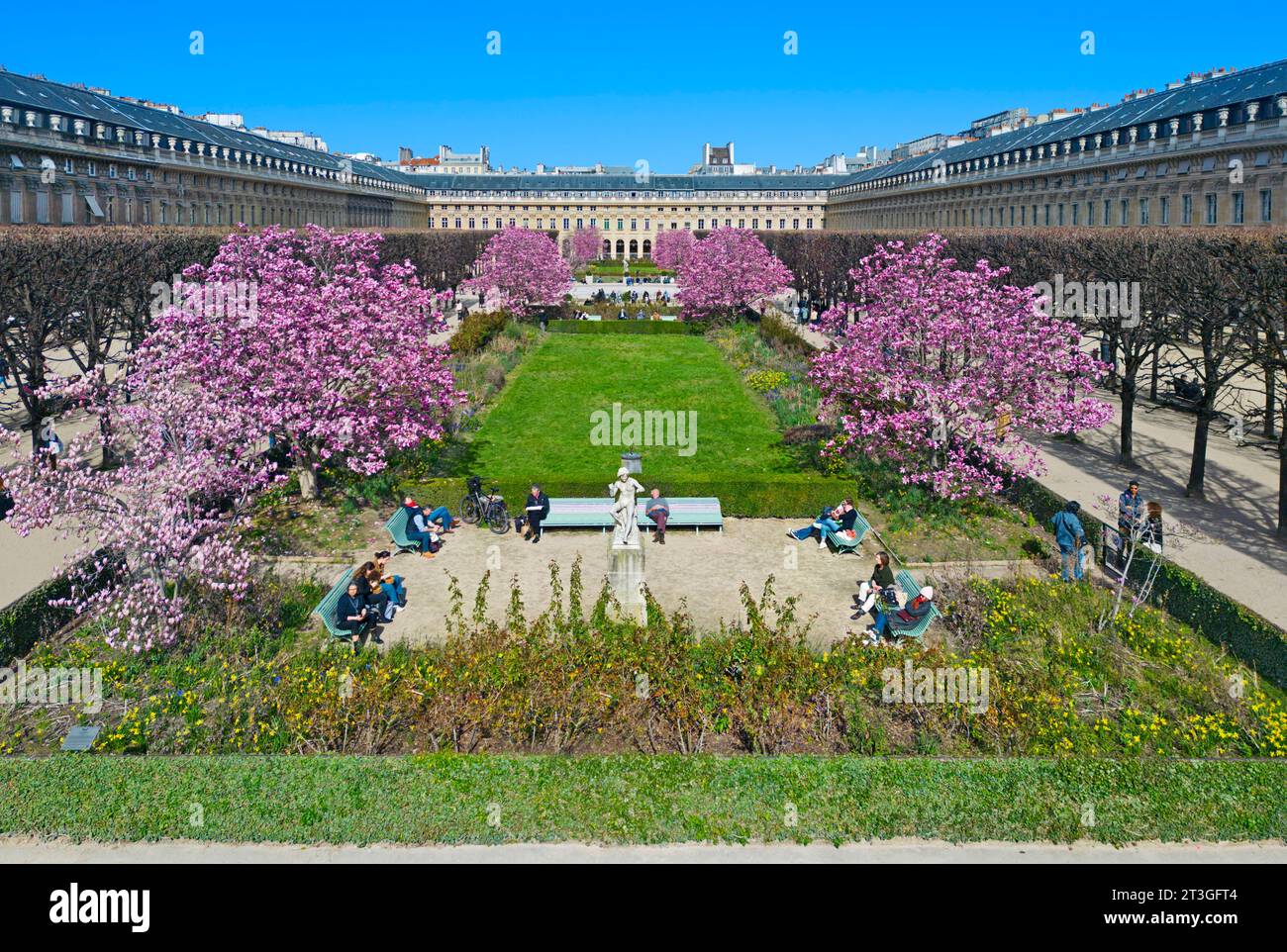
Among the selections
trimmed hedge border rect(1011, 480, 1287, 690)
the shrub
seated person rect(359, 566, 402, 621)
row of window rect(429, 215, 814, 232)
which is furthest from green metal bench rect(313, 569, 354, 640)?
row of window rect(429, 215, 814, 232)

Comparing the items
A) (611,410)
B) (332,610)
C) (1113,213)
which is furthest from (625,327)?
(332,610)

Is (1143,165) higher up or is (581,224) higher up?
(581,224)

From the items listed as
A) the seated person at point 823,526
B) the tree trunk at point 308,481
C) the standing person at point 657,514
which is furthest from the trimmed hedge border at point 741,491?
the tree trunk at point 308,481

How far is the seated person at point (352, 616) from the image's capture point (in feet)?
44.7

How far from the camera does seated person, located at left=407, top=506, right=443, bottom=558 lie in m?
18.1

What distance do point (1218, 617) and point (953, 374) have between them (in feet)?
24.1

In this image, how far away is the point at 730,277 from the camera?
49.2 m

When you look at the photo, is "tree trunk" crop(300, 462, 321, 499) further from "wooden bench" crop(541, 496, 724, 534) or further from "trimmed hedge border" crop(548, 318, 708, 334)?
"trimmed hedge border" crop(548, 318, 708, 334)

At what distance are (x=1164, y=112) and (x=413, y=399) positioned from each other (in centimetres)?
5017

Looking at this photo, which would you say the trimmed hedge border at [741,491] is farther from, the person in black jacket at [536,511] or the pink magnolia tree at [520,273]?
the pink magnolia tree at [520,273]

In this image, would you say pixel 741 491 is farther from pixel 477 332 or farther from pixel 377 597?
→ pixel 477 332

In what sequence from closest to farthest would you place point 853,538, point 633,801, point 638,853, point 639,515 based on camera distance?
point 638,853, point 633,801, point 853,538, point 639,515

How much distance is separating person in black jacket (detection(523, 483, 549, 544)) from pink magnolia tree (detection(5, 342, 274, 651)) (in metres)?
5.27

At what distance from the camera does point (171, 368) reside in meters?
15.2
